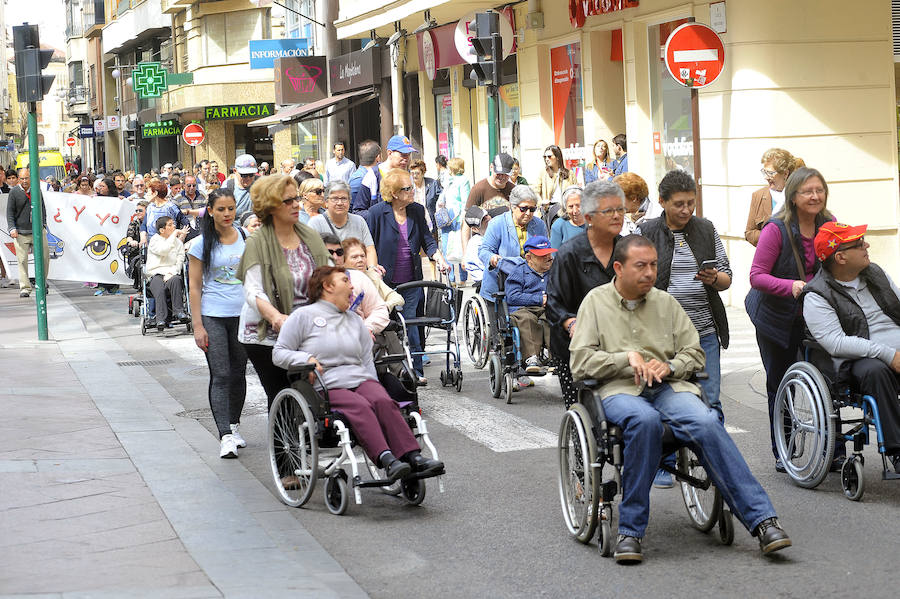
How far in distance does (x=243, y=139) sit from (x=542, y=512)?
46.0 m

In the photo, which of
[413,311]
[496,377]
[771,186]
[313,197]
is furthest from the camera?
[413,311]

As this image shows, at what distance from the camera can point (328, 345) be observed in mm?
7160

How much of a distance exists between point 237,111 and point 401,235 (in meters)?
39.0

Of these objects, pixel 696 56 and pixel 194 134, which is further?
pixel 194 134

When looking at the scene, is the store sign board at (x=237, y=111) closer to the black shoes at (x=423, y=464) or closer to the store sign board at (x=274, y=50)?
the store sign board at (x=274, y=50)

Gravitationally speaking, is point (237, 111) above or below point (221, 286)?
above

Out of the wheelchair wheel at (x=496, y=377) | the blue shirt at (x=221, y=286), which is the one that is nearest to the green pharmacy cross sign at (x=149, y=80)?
the wheelchair wheel at (x=496, y=377)

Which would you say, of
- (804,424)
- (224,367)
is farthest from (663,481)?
(224,367)

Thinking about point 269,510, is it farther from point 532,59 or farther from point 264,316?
point 532,59

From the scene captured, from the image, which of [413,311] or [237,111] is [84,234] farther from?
[237,111]

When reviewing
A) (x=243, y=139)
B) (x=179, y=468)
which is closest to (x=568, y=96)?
(x=179, y=468)

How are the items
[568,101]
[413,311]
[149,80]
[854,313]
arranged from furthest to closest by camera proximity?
[149,80] → [568,101] → [413,311] → [854,313]

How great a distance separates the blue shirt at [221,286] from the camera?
869 cm

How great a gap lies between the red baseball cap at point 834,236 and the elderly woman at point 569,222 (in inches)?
131
